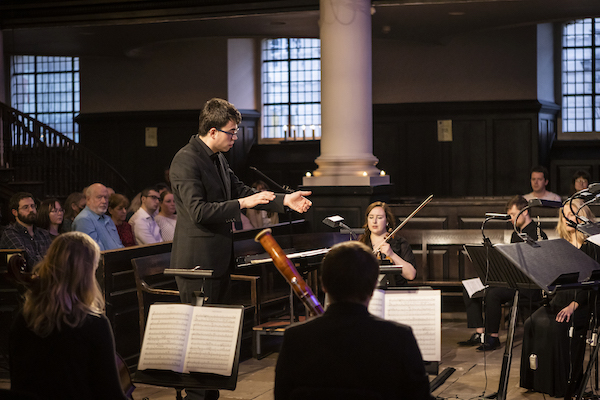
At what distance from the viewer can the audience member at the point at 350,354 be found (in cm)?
199

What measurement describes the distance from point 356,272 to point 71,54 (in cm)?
1197

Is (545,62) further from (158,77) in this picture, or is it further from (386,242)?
(386,242)

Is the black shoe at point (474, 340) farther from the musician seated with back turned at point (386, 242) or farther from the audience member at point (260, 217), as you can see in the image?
the audience member at point (260, 217)

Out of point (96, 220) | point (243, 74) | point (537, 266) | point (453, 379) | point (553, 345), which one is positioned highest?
point (243, 74)

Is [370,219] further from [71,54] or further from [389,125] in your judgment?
[71,54]

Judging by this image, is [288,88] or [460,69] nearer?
[460,69]

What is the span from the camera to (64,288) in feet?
7.90

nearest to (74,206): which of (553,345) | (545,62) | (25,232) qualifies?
(25,232)

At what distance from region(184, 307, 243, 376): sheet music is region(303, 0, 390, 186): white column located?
4.81 metres

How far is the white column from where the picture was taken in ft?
25.6

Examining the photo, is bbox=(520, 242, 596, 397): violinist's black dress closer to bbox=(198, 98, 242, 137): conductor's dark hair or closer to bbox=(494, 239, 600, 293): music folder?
bbox=(494, 239, 600, 293): music folder

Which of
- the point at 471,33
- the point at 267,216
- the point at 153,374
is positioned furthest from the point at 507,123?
the point at 153,374

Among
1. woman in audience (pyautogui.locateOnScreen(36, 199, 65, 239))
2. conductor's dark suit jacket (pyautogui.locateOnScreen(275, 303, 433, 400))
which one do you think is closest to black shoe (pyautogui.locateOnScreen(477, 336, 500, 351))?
woman in audience (pyautogui.locateOnScreen(36, 199, 65, 239))

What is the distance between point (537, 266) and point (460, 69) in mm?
9534
